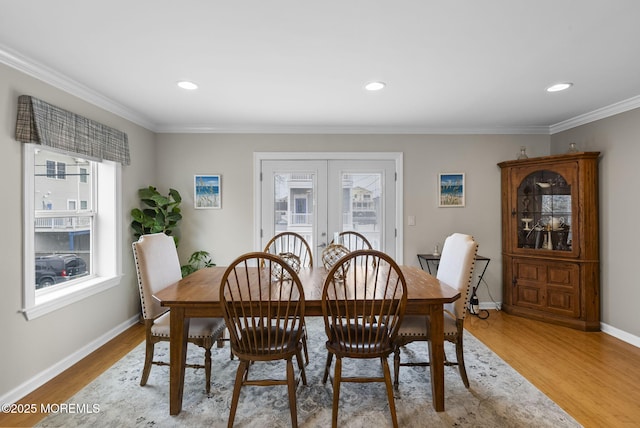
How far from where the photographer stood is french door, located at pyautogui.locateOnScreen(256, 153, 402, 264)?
4.08 meters

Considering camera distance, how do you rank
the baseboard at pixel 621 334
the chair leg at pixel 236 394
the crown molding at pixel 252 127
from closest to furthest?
the chair leg at pixel 236 394
the crown molding at pixel 252 127
the baseboard at pixel 621 334

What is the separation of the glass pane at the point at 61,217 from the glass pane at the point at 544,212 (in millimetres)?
4792

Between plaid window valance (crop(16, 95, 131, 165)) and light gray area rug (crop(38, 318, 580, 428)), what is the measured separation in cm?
184

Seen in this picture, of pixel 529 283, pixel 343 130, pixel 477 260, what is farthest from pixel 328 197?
pixel 529 283

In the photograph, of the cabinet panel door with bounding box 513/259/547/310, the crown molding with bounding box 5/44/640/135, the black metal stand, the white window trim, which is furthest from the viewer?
the black metal stand

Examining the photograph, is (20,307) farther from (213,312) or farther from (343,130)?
(343,130)

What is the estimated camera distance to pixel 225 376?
2447 millimetres

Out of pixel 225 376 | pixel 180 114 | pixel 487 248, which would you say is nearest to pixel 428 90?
pixel 487 248

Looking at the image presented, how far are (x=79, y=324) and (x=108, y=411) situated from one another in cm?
108

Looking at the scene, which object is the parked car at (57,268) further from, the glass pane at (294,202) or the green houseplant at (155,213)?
the glass pane at (294,202)

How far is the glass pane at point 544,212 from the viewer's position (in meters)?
3.61

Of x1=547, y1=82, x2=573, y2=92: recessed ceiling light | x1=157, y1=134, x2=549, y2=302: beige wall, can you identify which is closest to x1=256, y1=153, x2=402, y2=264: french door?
x1=157, y1=134, x2=549, y2=302: beige wall

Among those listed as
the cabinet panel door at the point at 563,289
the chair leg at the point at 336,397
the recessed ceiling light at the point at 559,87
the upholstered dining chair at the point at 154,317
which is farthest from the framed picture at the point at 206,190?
the cabinet panel door at the point at 563,289

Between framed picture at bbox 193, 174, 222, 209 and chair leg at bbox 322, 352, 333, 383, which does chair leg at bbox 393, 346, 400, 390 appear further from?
framed picture at bbox 193, 174, 222, 209
